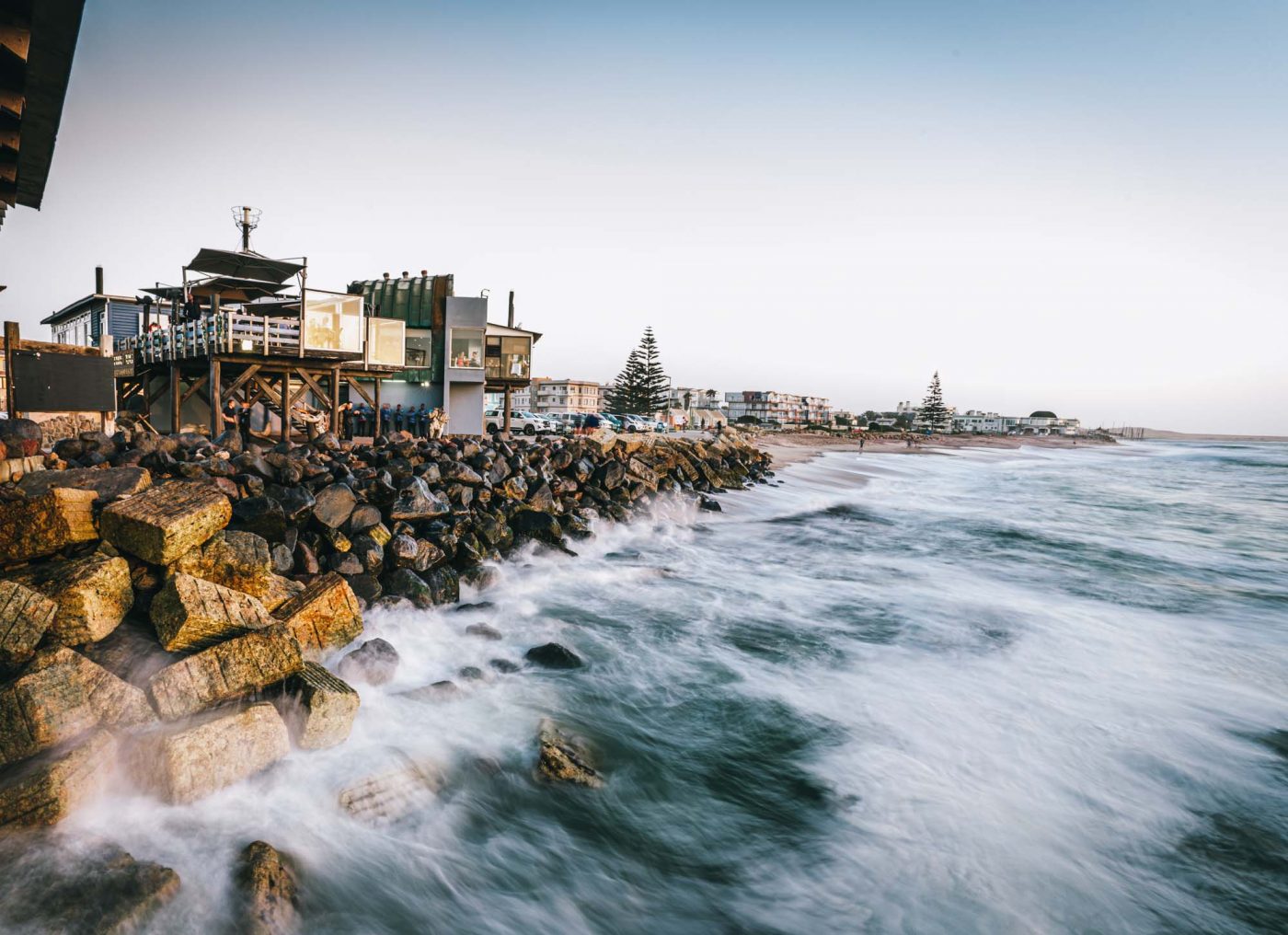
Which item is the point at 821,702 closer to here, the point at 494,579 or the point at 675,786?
the point at 675,786

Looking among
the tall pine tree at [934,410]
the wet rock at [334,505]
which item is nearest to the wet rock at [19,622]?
the wet rock at [334,505]

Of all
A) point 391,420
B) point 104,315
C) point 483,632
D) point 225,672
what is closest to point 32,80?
point 225,672

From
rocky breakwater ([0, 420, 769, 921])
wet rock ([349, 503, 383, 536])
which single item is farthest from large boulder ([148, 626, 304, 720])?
wet rock ([349, 503, 383, 536])

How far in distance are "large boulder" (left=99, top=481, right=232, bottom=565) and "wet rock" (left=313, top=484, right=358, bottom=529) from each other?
80.7 inches

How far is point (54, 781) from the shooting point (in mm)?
3932

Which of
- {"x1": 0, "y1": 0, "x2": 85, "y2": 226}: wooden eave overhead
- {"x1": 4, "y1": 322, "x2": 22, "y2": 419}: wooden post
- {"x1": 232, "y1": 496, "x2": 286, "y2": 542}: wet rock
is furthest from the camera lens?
{"x1": 4, "y1": 322, "x2": 22, "y2": 419}: wooden post

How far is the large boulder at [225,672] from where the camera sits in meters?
4.61

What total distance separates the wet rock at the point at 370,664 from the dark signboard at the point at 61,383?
26.2 ft

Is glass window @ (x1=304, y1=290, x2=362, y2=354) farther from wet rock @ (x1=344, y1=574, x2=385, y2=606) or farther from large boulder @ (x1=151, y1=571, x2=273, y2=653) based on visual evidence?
large boulder @ (x1=151, y1=571, x2=273, y2=653)

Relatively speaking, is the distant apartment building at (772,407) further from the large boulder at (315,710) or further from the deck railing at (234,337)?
the large boulder at (315,710)

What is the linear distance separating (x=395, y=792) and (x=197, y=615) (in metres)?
2.13

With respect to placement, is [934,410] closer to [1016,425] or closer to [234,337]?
[1016,425]

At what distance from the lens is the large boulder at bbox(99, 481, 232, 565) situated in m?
5.72

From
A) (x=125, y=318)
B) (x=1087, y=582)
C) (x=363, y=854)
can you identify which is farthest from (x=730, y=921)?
(x=125, y=318)
